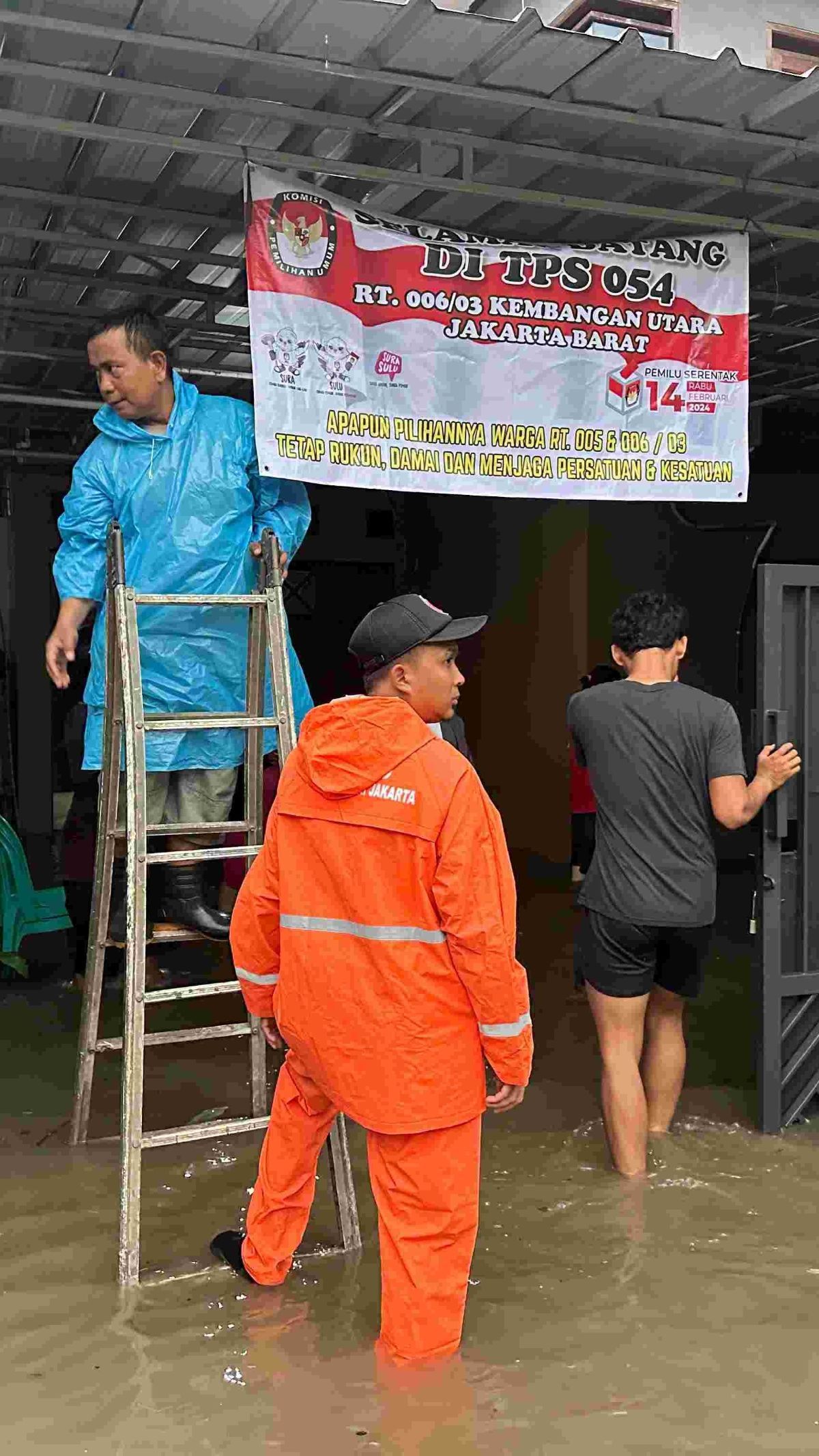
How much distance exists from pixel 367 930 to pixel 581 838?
735 centimetres

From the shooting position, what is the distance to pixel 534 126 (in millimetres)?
4355

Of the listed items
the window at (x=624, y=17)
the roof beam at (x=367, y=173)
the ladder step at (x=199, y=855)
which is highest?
the window at (x=624, y=17)

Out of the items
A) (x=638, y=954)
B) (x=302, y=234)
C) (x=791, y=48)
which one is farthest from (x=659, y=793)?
(x=791, y=48)

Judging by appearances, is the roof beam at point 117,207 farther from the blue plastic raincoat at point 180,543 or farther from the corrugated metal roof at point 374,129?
the blue plastic raincoat at point 180,543

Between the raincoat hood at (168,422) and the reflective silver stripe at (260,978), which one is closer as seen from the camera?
the reflective silver stripe at (260,978)

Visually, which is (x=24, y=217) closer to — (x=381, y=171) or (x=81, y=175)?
(x=81, y=175)

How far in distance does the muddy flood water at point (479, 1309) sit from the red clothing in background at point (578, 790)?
4846mm

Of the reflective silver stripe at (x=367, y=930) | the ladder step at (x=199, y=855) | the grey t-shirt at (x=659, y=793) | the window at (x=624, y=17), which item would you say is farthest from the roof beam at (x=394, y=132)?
the window at (x=624, y=17)

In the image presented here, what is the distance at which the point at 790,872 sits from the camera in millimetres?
4688

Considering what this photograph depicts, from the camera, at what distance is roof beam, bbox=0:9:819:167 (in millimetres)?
3515

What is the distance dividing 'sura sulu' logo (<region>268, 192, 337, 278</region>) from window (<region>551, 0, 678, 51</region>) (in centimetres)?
1036

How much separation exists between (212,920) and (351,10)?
9.07ft

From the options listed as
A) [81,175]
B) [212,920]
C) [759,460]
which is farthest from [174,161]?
[759,460]

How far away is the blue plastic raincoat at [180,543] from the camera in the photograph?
4.20m
